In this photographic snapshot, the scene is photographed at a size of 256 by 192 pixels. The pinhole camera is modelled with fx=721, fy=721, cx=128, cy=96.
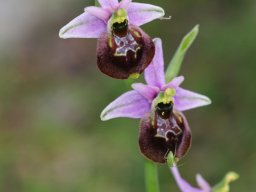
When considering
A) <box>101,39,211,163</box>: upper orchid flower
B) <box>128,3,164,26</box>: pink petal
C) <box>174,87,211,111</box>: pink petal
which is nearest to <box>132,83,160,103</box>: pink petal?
<box>101,39,211,163</box>: upper orchid flower

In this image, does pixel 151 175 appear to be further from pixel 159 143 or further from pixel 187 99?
pixel 187 99

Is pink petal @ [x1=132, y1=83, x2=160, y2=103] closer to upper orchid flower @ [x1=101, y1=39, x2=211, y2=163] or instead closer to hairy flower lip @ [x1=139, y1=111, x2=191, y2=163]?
upper orchid flower @ [x1=101, y1=39, x2=211, y2=163]

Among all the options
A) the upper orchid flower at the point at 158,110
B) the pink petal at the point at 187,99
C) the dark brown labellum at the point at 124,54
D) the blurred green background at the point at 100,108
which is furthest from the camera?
the blurred green background at the point at 100,108

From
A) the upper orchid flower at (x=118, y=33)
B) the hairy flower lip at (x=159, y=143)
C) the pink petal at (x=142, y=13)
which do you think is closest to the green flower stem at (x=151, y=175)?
the hairy flower lip at (x=159, y=143)

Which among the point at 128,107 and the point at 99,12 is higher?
the point at 99,12

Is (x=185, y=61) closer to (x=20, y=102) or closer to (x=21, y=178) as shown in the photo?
(x=20, y=102)

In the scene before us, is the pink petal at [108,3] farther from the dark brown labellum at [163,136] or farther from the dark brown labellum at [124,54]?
the dark brown labellum at [163,136]

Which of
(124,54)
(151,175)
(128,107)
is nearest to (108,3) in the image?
(124,54)

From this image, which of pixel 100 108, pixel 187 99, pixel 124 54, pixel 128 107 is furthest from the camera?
pixel 100 108
